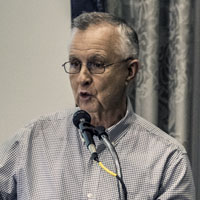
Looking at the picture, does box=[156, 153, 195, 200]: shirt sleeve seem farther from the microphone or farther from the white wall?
the white wall

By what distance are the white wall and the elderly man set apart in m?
0.52

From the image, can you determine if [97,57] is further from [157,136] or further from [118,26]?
[157,136]

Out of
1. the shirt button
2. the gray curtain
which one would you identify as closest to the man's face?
the shirt button

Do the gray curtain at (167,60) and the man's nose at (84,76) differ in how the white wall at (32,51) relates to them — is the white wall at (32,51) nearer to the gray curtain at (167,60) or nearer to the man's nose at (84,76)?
the gray curtain at (167,60)

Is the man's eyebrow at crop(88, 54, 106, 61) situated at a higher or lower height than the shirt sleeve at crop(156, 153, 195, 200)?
higher

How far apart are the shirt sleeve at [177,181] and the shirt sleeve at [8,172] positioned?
547 mm

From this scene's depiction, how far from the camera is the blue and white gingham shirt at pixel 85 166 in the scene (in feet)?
4.66

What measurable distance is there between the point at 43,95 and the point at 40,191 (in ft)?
2.39

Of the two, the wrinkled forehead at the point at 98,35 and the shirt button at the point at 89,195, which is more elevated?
the wrinkled forehead at the point at 98,35

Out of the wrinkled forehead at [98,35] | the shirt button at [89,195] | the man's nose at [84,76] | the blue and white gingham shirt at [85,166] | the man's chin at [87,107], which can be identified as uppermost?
the wrinkled forehead at [98,35]

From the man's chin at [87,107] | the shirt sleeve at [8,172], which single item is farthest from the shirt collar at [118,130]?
the shirt sleeve at [8,172]

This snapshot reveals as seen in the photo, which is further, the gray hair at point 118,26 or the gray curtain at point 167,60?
the gray curtain at point 167,60

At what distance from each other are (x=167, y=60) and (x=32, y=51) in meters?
0.70

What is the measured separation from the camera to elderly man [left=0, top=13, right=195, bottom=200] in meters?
1.43
